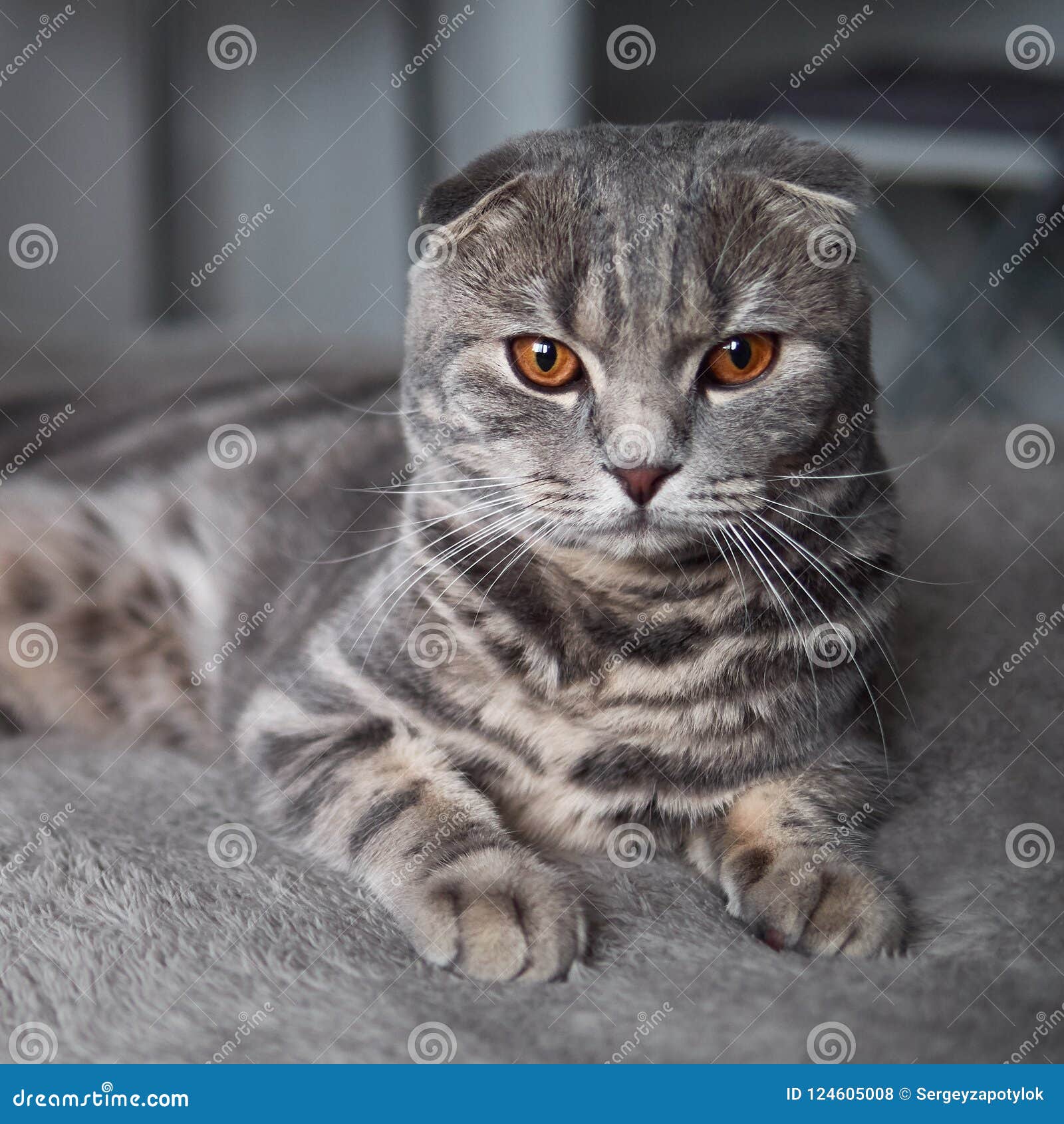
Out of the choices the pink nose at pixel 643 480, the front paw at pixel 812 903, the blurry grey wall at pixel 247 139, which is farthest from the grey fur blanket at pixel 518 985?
the blurry grey wall at pixel 247 139

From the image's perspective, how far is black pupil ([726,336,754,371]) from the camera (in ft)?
3.27

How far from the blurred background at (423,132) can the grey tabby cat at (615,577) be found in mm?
1482

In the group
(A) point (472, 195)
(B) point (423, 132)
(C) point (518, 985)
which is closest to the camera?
(C) point (518, 985)

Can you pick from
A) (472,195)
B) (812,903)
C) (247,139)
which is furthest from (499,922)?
(247,139)

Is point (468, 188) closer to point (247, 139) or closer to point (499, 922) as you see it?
point (499, 922)

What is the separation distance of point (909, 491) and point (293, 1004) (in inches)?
49.8

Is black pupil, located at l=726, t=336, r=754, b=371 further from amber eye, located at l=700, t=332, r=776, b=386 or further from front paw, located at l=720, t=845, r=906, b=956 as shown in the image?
front paw, located at l=720, t=845, r=906, b=956

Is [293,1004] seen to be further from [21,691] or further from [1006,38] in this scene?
[1006,38]

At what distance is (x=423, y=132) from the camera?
310 centimetres

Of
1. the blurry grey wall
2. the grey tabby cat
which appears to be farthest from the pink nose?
the blurry grey wall

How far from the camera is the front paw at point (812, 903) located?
37.9 inches

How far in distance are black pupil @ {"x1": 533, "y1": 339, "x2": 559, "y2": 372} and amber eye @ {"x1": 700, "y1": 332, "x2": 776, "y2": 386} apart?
0.42ft

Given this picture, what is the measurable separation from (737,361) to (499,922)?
50 cm

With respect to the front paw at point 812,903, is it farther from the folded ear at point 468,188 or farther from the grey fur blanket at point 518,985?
the folded ear at point 468,188
